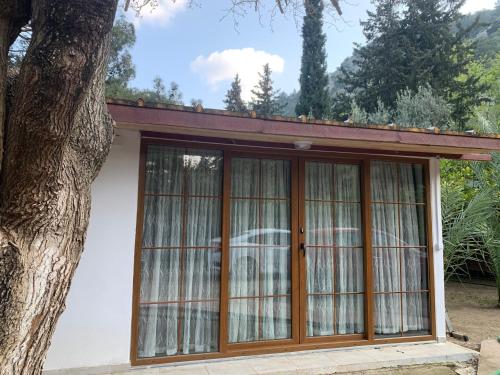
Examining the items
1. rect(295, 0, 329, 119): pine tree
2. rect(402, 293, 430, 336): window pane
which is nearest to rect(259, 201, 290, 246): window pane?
rect(402, 293, 430, 336): window pane

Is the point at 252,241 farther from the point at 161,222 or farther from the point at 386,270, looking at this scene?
the point at 386,270

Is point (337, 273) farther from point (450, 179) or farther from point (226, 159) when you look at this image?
point (450, 179)

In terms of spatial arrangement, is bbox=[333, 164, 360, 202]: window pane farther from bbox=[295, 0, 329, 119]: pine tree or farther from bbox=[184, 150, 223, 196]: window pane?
bbox=[295, 0, 329, 119]: pine tree

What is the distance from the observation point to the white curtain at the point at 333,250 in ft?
13.4

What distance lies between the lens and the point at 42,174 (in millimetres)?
1792

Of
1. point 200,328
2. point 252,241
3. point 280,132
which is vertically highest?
point 280,132

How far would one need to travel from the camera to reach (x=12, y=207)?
174 cm

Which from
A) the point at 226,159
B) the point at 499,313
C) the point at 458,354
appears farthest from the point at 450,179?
the point at 226,159

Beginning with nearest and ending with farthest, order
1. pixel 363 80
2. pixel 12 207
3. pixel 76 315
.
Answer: pixel 12 207, pixel 76 315, pixel 363 80

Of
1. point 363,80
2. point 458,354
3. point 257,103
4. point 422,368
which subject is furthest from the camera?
point 257,103

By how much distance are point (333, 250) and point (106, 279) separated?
7.91 ft

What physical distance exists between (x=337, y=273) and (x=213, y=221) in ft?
5.06

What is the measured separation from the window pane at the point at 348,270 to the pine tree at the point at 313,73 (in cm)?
1492

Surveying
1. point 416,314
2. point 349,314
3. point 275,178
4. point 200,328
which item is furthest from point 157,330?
point 416,314
